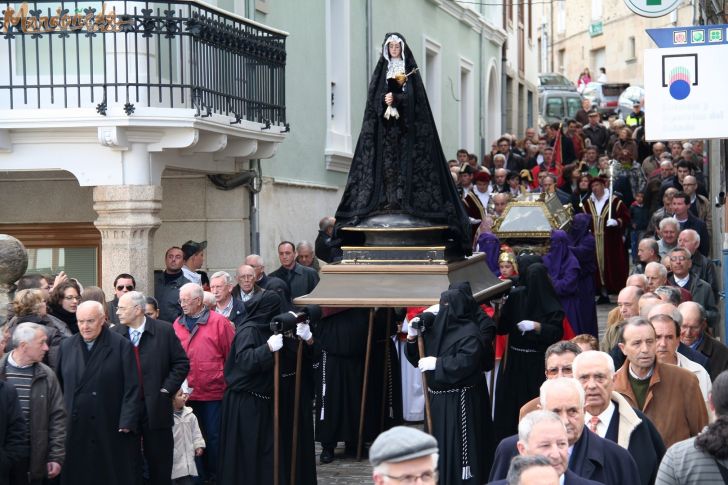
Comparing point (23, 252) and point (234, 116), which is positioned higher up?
point (234, 116)

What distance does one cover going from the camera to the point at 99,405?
31.3 feet

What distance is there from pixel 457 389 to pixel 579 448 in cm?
369

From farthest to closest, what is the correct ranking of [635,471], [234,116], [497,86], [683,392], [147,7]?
[497,86] → [234,116] → [147,7] → [683,392] → [635,471]

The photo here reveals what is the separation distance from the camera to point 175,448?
10.3 meters

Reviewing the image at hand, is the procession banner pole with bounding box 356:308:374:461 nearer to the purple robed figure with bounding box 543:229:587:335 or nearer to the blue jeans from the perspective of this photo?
the blue jeans

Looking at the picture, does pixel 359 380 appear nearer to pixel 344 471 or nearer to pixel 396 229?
pixel 344 471

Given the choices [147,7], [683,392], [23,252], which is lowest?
[683,392]

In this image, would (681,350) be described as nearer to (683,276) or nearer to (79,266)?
(683,276)

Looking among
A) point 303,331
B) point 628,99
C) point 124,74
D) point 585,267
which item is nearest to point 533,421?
point 303,331

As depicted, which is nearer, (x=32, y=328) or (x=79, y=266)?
(x=32, y=328)

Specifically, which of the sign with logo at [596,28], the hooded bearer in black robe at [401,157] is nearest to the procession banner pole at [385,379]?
the hooded bearer in black robe at [401,157]

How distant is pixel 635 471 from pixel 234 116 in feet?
27.8

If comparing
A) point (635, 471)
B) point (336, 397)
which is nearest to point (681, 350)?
point (635, 471)

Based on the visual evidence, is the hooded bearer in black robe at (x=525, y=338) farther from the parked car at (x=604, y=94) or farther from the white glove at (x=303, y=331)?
the parked car at (x=604, y=94)
